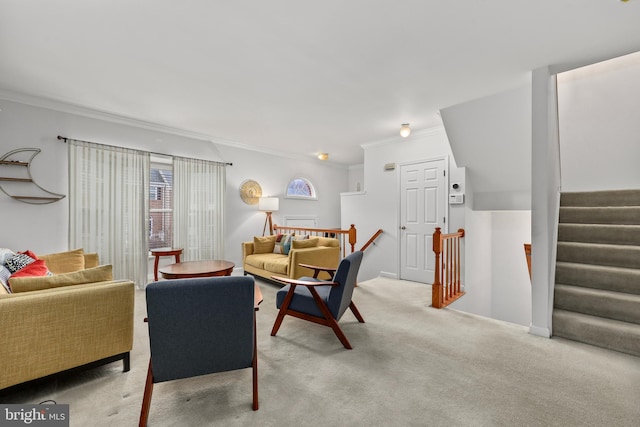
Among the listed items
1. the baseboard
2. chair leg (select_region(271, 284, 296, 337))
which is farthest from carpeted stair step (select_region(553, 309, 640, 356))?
chair leg (select_region(271, 284, 296, 337))

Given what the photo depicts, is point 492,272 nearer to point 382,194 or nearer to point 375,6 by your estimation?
point 382,194

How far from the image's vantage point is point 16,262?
246cm

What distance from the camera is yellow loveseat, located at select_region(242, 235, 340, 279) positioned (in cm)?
391

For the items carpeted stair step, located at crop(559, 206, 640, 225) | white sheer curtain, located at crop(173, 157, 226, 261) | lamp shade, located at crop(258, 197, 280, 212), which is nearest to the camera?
carpeted stair step, located at crop(559, 206, 640, 225)

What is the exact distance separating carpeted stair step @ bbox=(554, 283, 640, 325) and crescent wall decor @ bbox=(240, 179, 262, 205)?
4.74 m

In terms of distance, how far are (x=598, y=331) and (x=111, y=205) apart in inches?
222

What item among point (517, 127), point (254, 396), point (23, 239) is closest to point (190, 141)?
point (23, 239)

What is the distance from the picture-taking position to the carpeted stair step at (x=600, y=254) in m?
2.78

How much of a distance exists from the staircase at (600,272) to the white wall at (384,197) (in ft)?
6.36

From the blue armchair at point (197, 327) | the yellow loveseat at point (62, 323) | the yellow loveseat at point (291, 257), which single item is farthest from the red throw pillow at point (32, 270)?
the yellow loveseat at point (291, 257)

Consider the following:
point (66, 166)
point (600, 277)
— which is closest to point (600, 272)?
point (600, 277)

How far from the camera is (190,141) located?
487cm

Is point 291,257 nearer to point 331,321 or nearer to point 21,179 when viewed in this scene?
point 331,321

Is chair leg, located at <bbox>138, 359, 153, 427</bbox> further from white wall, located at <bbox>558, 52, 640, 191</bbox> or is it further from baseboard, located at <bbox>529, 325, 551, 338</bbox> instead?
white wall, located at <bbox>558, 52, 640, 191</bbox>
